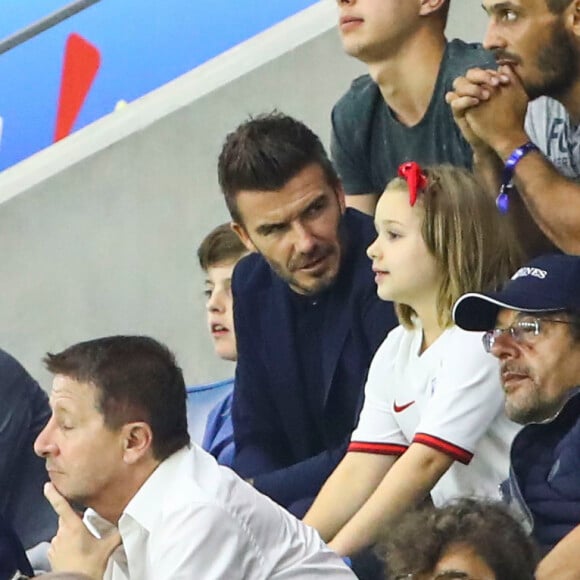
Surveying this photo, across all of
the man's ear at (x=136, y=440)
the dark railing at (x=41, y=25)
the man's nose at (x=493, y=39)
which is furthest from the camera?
the dark railing at (x=41, y=25)

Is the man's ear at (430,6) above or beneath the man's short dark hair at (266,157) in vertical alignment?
above

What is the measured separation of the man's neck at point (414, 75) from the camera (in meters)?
2.54

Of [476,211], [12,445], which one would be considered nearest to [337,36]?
[476,211]

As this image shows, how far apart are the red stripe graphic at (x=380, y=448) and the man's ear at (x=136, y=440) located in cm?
39

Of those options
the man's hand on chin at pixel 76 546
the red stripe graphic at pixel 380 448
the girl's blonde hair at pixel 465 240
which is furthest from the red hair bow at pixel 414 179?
the man's hand on chin at pixel 76 546

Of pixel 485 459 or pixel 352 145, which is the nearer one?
pixel 485 459

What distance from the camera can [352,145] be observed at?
2658 mm

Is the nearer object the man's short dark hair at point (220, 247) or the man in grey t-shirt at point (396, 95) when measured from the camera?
the man in grey t-shirt at point (396, 95)

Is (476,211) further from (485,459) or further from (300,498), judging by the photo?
(300,498)

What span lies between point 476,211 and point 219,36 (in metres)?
1.02

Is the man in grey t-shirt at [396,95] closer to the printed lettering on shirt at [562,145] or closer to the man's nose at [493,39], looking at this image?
the man's nose at [493,39]

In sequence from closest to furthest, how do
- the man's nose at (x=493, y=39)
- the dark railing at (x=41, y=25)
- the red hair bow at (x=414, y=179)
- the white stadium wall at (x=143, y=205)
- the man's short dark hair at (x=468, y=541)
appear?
the man's short dark hair at (x=468, y=541), the red hair bow at (x=414, y=179), the man's nose at (x=493, y=39), the white stadium wall at (x=143, y=205), the dark railing at (x=41, y=25)


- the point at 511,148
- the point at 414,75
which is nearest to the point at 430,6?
the point at 414,75

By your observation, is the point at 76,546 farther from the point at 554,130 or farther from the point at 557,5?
the point at 557,5
